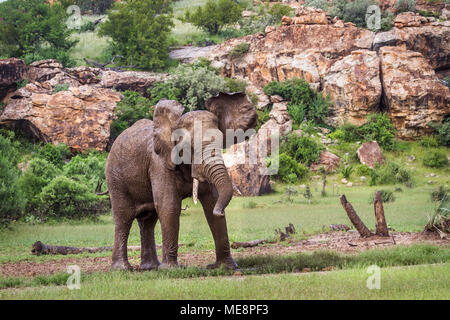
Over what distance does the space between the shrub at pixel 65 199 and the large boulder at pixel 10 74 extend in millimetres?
18998

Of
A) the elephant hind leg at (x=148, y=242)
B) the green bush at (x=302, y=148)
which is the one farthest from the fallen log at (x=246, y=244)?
the green bush at (x=302, y=148)

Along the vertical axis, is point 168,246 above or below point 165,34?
below

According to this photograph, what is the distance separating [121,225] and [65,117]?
2396cm

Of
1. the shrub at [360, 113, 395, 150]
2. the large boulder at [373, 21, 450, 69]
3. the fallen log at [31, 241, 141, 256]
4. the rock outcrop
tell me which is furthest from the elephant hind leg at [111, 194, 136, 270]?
the large boulder at [373, 21, 450, 69]

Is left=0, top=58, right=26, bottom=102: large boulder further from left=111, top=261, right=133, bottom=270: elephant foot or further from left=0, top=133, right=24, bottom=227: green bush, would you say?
left=111, top=261, right=133, bottom=270: elephant foot

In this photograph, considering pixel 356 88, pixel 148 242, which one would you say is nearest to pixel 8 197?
pixel 148 242

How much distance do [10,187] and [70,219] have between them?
2.74m

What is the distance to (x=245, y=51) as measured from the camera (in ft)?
145

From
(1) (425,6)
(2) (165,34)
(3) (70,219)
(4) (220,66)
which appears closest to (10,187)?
(3) (70,219)

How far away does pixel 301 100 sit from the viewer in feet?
127

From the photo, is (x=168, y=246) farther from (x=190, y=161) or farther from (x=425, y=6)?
(x=425, y=6)

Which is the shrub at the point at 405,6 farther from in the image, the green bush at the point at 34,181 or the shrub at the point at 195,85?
the green bush at the point at 34,181

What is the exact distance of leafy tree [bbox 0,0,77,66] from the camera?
43594 mm

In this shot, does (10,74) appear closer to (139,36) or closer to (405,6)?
(139,36)
